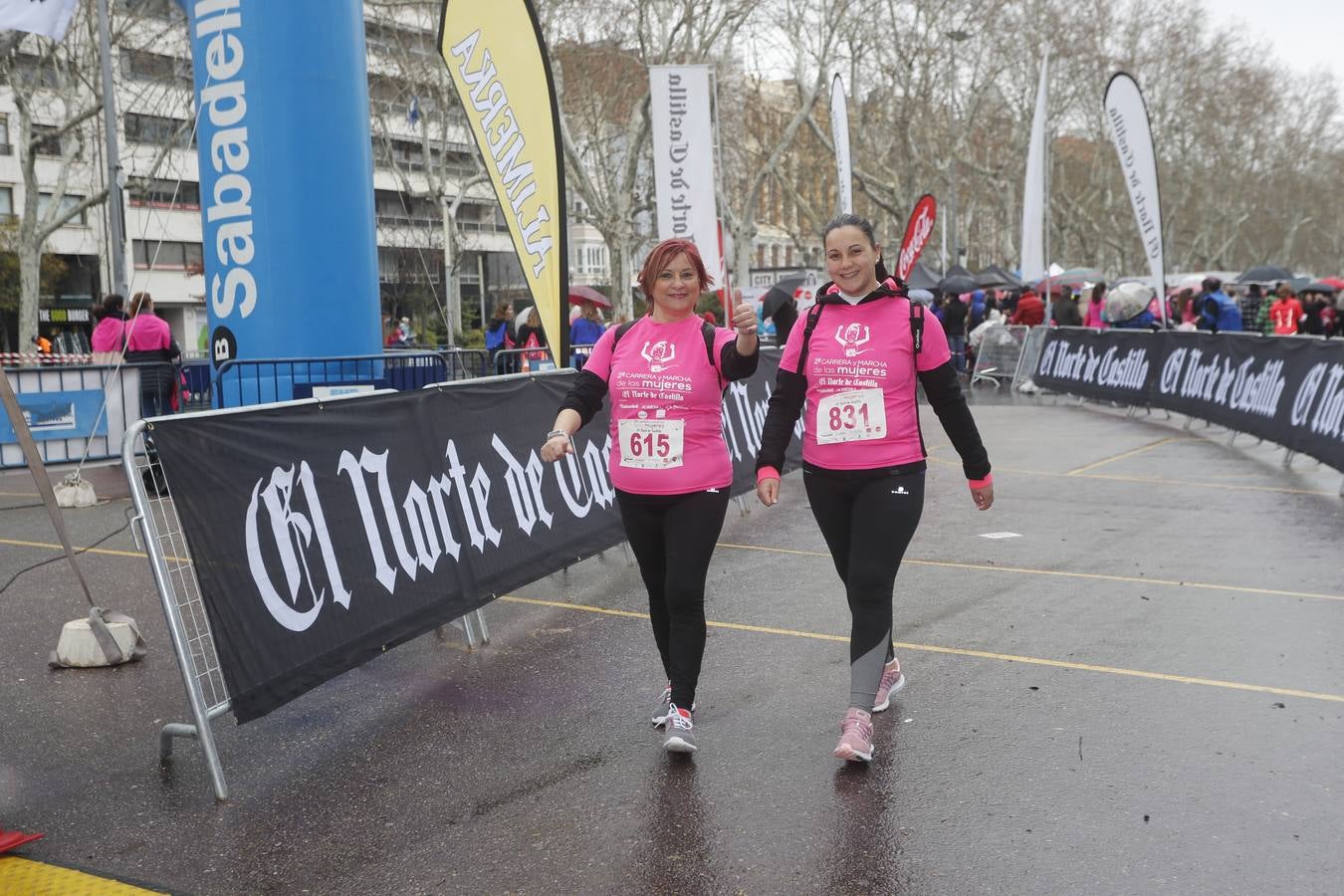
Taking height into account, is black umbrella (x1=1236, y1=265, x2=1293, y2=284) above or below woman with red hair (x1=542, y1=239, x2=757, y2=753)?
above

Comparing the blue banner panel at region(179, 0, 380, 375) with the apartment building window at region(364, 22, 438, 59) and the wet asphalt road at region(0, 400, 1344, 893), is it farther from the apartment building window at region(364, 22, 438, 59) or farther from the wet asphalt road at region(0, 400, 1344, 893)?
the apartment building window at region(364, 22, 438, 59)

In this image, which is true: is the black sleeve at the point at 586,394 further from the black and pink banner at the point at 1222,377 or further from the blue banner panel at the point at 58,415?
the blue banner panel at the point at 58,415

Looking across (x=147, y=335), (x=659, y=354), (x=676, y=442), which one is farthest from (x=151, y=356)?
(x=676, y=442)

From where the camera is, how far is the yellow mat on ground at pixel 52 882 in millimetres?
3666

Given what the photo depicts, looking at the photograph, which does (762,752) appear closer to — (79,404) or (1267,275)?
(79,404)

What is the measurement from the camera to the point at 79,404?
1336 centimetres

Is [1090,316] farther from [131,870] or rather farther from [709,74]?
[131,870]

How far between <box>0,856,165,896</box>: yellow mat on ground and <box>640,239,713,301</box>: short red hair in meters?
2.54

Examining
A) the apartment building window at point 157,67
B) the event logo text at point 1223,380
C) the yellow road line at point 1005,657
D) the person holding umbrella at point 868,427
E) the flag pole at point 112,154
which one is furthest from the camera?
the apartment building window at point 157,67

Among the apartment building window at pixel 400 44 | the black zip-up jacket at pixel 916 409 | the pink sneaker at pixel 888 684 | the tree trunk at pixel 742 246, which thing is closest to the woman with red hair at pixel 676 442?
the black zip-up jacket at pixel 916 409

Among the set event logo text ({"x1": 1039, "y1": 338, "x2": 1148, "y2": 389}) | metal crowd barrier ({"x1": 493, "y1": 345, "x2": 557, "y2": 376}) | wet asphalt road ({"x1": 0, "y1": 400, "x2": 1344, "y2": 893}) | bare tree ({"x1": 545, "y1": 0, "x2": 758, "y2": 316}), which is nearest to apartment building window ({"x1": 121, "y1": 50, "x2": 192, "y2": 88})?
bare tree ({"x1": 545, "y1": 0, "x2": 758, "y2": 316})

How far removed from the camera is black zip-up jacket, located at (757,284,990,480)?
4695 mm

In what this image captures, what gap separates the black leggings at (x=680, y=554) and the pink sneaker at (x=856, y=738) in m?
0.58

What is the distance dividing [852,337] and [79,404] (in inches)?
434
